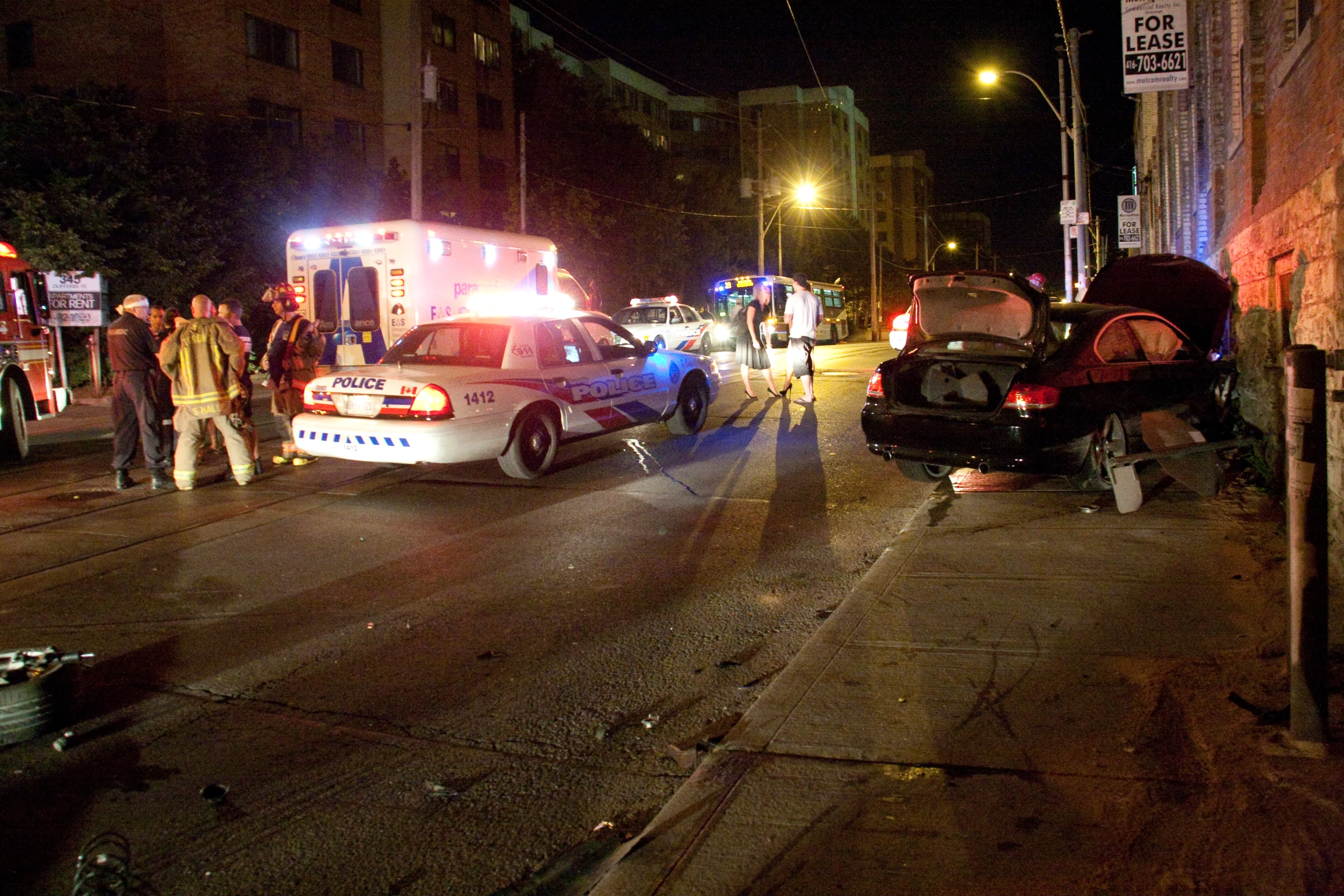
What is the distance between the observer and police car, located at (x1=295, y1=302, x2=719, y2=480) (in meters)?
8.59

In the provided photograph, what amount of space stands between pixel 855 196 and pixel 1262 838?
4031 inches

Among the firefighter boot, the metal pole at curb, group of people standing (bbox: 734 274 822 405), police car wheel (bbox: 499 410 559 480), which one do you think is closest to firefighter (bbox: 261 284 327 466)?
the firefighter boot

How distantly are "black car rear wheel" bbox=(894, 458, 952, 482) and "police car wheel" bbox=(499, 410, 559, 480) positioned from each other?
10.0 ft

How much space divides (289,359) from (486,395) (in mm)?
2980

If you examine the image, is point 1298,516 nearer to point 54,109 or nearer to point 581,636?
point 581,636

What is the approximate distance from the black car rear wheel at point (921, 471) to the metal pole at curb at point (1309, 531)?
5379mm

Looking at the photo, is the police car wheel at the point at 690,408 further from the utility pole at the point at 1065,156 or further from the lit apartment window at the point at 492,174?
the lit apartment window at the point at 492,174

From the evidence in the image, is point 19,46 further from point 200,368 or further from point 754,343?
point 200,368

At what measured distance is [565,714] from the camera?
4355mm

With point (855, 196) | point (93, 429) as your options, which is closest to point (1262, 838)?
point (93, 429)

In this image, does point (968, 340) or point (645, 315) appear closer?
point (968, 340)

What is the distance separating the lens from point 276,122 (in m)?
32.6

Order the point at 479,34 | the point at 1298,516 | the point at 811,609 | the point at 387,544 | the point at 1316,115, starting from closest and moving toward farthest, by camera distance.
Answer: the point at 1298,516
the point at 811,609
the point at 387,544
the point at 1316,115
the point at 479,34

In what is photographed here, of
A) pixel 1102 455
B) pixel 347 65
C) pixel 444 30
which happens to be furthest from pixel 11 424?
pixel 444 30
